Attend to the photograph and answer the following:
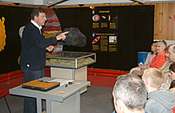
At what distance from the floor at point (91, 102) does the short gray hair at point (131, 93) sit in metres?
3.03

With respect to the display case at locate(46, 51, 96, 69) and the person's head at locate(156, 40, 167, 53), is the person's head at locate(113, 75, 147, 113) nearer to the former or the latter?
the person's head at locate(156, 40, 167, 53)

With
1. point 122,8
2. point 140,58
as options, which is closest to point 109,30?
point 122,8

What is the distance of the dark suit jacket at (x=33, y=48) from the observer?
3.61m

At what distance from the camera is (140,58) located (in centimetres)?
544

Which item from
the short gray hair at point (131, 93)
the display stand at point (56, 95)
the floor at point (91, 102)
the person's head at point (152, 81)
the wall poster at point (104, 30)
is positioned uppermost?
the wall poster at point (104, 30)

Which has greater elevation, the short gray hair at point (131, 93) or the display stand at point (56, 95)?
the short gray hair at point (131, 93)

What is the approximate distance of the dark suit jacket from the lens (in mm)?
3607

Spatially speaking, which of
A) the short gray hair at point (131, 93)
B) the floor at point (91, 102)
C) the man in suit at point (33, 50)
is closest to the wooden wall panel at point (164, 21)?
the floor at point (91, 102)

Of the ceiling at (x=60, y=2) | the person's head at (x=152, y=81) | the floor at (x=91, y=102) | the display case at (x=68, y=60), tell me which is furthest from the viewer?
the ceiling at (x=60, y=2)

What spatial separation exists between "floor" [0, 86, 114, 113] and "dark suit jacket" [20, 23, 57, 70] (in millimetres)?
1195

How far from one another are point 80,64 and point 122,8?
155cm

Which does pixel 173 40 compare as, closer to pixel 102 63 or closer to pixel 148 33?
pixel 148 33

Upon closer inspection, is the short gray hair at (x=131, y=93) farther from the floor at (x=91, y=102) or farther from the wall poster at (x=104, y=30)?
the wall poster at (x=104, y=30)

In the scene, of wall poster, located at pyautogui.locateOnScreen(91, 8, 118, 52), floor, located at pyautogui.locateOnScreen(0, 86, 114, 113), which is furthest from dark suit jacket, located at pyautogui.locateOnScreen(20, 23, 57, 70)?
wall poster, located at pyautogui.locateOnScreen(91, 8, 118, 52)
